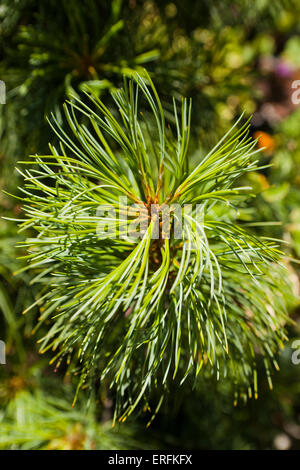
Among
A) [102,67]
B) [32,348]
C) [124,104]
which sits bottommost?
[32,348]

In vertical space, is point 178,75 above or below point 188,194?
above

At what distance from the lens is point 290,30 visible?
5.05ft

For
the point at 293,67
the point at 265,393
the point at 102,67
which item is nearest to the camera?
the point at 102,67

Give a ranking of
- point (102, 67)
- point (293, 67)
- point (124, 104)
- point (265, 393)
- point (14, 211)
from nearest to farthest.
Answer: point (124, 104), point (102, 67), point (14, 211), point (265, 393), point (293, 67)

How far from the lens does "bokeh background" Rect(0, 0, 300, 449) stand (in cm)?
44

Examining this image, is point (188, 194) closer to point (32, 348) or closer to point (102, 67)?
point (102, 67)

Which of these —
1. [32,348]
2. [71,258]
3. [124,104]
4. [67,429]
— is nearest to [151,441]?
[67,429]

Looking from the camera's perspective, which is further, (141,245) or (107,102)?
(107,102)

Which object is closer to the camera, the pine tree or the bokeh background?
the pine tree

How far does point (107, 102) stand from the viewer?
17.6 inches

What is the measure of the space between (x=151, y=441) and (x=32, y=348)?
249 millimetres

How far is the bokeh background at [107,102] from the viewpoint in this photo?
435 mm

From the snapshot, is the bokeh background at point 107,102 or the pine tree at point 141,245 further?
the bokeh background at point 107,102

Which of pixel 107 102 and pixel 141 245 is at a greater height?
pixel 107 102
